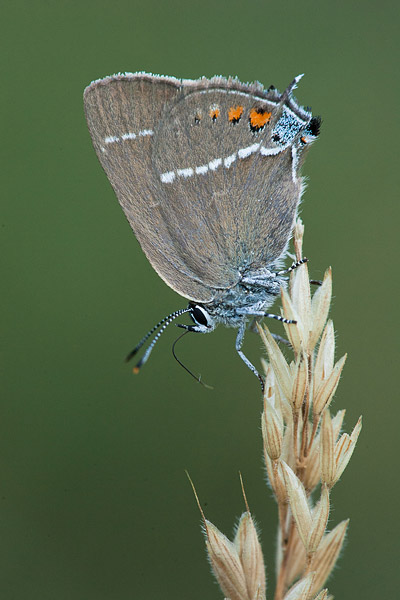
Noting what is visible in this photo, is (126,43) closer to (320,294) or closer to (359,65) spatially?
(359,65)

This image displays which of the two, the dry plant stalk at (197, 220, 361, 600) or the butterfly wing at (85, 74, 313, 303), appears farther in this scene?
the butterfly wing at (85, 74, 313, 303)

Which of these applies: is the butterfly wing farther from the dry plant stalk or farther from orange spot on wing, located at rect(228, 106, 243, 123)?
the dry plant stalk

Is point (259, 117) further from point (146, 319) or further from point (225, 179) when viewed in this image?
point (146, 319)

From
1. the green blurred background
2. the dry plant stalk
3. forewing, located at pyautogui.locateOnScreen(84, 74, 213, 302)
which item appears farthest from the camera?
the green blurred background

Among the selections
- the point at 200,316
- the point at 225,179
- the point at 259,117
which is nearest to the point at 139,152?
the point at 225,179

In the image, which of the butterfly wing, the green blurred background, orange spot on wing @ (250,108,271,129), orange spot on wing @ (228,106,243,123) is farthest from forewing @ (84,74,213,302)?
the green blurred background

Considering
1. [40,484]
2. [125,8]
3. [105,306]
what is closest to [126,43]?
[125,8]

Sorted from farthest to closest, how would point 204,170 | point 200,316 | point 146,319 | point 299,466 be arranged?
1. point 146,319
2. point 204,170
3. point 200,316
4. point 299,466
